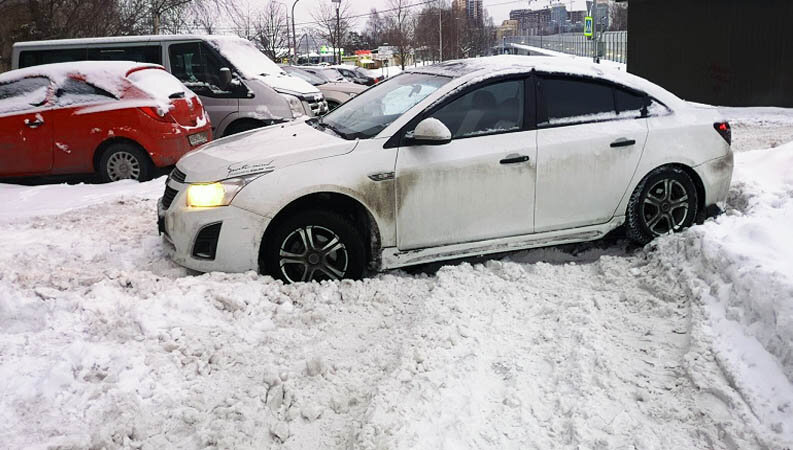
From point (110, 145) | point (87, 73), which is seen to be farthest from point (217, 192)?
point (87, 73)

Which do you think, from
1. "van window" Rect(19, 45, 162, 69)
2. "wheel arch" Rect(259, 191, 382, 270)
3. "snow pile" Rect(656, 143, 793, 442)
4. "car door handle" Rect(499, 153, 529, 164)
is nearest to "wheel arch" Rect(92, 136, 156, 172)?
"van window" Rect(19, 45, 162, 69)

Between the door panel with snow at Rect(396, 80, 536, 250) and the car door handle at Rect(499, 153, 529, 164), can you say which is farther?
the car door handle at Rect(499, 153, 529, 164)

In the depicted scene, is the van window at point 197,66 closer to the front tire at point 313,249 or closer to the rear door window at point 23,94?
the rear door window at point 23,94

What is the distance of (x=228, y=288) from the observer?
4.59 metres

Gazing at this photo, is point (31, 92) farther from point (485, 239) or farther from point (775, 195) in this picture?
point (775, 195)

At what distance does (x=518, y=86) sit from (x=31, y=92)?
22.0 feet

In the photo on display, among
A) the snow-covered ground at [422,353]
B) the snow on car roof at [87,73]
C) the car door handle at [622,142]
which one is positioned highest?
the snow on car roof at [87,73]

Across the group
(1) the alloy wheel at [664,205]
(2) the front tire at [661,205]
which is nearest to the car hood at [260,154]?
(2) the front tire at [661,205]

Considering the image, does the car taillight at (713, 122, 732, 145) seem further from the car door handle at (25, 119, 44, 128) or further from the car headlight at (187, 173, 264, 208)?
the car door handle at (25, 119, 44, 128)

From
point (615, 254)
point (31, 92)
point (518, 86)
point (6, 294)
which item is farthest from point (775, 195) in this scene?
point (31, 92)

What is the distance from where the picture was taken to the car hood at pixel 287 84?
36.3ft

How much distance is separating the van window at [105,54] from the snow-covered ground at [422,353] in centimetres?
641

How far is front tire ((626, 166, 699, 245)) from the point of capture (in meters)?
5.57

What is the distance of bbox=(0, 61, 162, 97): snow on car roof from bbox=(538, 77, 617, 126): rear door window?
5.89 metres
